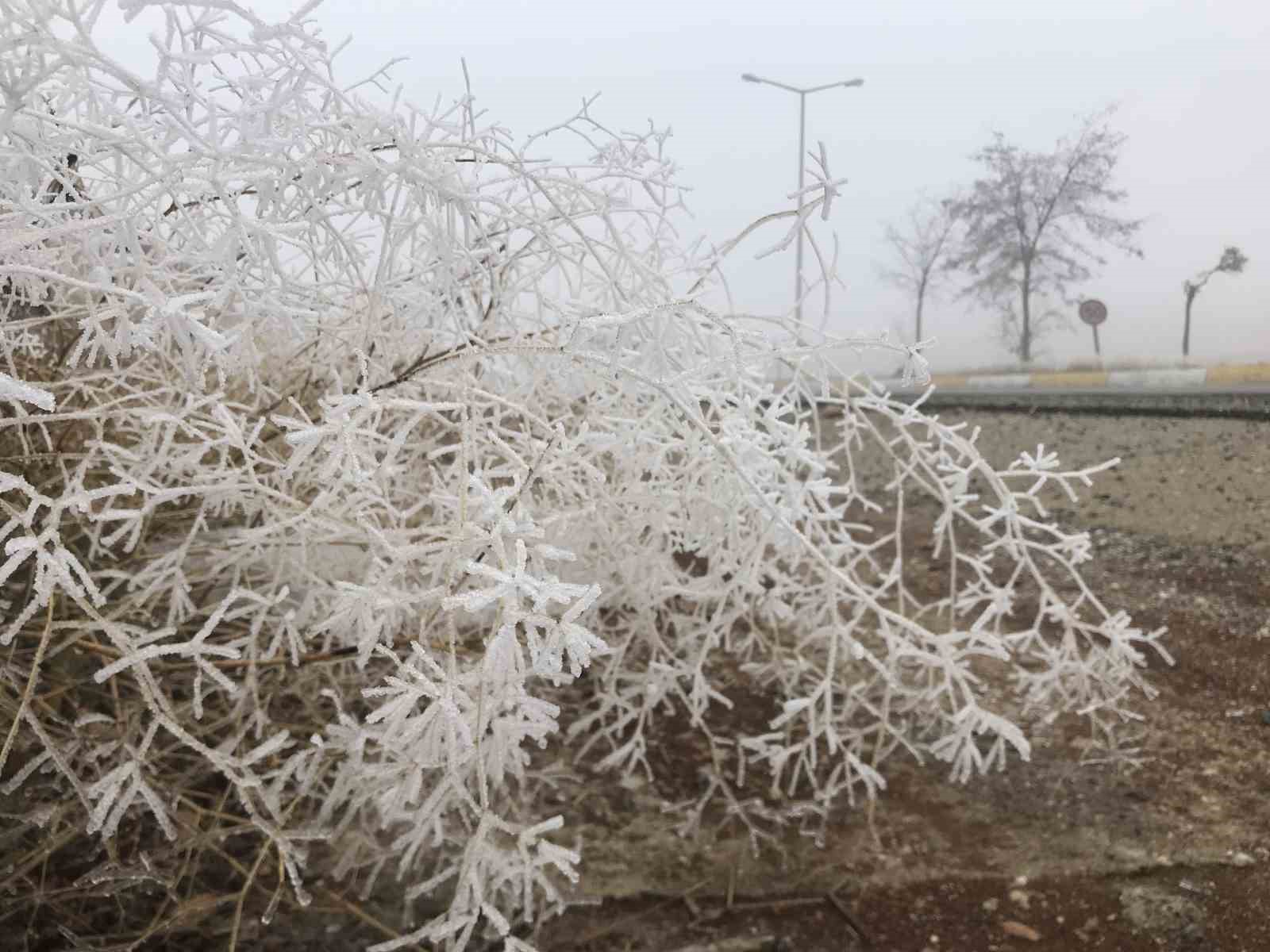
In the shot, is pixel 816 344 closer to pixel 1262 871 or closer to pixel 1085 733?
pixel 1262 871

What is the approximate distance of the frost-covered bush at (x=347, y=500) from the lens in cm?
78

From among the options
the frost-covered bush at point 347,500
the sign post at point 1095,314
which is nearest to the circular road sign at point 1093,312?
the sign post at point 1095,314

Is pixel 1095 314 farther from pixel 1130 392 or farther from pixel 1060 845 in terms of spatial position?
pixel 1060 845

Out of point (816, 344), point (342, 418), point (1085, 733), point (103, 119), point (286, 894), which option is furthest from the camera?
point (1085, 733)

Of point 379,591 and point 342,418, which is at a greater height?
point 342,418

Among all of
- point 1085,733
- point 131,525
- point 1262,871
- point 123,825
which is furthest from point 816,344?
point 123,825

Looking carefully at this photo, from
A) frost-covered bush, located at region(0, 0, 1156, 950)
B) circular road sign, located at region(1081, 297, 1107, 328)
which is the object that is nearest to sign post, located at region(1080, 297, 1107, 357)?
circular road sign, located at region(1081, 297, 1107, 328)

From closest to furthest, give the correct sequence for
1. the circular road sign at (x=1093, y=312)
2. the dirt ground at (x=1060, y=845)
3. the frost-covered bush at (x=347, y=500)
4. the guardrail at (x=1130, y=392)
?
the frost-covered bush at (x=347, y=500) < the dirt ground at (x=1060, y=845) < the guardrail at (x=1130, y=392) < the circular road sign at (x=1093, y=312)

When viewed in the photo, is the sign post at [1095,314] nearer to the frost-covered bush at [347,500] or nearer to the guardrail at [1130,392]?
the guardrail at [1130,392]

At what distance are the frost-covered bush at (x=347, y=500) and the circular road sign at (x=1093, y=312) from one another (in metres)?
0.71

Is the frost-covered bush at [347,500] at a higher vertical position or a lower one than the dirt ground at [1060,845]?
higher

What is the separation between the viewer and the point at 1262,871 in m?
1.39

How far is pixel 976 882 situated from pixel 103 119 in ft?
4.36

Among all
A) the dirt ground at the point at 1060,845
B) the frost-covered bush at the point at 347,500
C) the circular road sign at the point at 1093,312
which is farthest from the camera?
the circular road sign at the point at 1093,312
